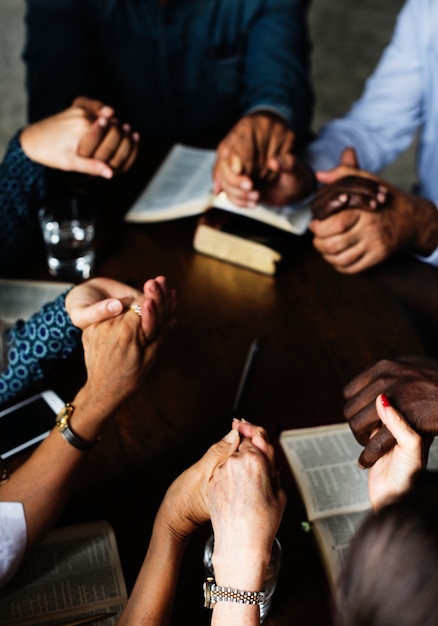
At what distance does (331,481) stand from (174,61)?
1.48 metres

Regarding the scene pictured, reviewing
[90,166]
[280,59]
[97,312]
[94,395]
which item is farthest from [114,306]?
[280,59]

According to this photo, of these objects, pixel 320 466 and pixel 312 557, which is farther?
pixel 320 466

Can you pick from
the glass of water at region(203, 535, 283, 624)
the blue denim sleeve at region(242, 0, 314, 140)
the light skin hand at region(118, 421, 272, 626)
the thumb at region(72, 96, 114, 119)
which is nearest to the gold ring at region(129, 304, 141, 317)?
the light skin hand at region(118, 421, 272, 626)

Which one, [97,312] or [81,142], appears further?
[81,142]

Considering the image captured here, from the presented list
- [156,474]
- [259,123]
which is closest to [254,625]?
[156,474]

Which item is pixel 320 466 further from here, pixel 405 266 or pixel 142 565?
pixel 405 266

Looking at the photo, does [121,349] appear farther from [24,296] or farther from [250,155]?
[250,155]

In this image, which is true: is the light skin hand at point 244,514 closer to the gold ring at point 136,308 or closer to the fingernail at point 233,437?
the fingernail at point 233,437

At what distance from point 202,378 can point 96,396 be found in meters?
0.25

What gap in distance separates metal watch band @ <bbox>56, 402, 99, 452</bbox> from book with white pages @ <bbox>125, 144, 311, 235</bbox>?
2.05 ft

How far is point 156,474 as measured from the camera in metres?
1.07

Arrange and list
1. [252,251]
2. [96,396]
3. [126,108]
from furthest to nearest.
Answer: [126,108] → [252,251] → [96,396]

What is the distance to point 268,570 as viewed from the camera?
0.88 metres

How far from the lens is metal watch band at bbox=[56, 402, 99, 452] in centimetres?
102
